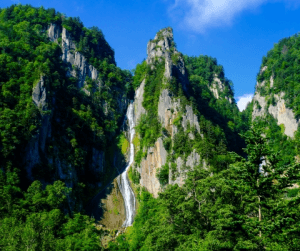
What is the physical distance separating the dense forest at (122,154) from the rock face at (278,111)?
2416mm

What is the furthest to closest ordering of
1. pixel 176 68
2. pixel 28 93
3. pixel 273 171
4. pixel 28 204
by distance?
pixel 176 68
pixel 28 93
pixel 28 204
pixel 273 171

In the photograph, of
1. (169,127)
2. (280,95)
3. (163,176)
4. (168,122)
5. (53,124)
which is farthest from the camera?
(280,95)

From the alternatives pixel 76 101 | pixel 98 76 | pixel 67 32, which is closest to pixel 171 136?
pixel 76 101

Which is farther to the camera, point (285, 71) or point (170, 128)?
point (285, 71)

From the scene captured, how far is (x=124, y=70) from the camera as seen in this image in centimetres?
10825

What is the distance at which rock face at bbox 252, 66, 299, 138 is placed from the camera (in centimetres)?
9050

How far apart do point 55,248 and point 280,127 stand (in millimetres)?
84316

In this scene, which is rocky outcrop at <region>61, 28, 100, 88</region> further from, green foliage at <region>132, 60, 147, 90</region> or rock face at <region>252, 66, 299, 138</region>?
rock face at <region>252, 66, 299, 138</region>

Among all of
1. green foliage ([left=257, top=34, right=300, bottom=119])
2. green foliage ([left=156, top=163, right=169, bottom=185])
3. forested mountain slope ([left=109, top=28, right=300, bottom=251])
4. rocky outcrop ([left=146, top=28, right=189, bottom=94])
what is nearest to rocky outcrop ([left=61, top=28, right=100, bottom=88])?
forested mountain slope ([left=109, top=28, right=300, bottom=251])

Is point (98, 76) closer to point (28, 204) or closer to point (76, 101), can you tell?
point (76, 101)

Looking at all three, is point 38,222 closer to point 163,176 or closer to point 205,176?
point 205,176

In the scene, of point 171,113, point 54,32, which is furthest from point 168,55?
point 54,32

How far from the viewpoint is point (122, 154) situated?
3167 inches

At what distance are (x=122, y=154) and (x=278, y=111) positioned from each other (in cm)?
5775
